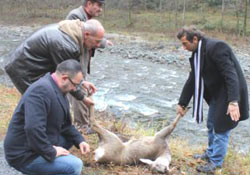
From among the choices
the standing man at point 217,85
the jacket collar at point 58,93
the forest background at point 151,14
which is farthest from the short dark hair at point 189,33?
the forest background at point 151,14

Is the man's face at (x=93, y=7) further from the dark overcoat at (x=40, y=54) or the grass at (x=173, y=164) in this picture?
the grass at (x=173, y=164)

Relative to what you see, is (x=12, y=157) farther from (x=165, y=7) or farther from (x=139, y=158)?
(x=165, y=7)

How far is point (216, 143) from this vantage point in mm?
4898

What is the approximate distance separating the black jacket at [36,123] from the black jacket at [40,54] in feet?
3.01

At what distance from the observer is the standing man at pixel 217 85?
4.58 metres

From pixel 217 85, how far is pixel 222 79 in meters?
0.13

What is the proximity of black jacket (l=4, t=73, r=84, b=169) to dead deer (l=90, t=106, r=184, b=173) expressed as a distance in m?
1.23

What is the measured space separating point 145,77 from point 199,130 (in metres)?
6.52

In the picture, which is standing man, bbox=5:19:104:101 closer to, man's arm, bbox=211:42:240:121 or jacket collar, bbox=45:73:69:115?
jacket collar, bbox=45:73:69:115

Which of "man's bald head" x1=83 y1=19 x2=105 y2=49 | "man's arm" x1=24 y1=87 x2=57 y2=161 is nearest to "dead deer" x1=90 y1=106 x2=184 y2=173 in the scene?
"man's bald head" x1=83 y1=19 x2=105 y2=49

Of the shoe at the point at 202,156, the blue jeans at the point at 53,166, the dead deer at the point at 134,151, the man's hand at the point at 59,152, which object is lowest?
the shoe at the point at 202,156

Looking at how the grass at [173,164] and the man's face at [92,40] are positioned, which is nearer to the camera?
the man's face at [92,40]

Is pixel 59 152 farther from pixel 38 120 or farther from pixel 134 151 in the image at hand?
pixel 134 151

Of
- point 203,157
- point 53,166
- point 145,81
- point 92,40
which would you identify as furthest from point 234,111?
point 145,81
